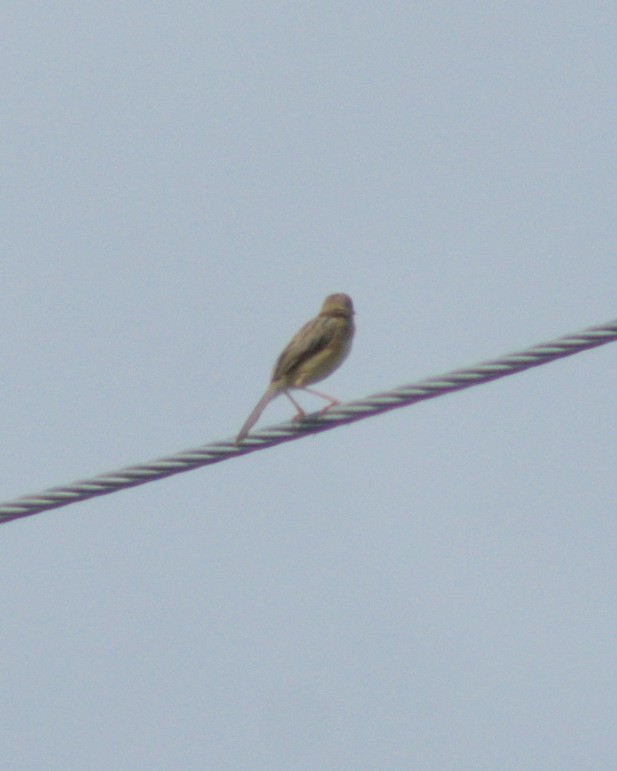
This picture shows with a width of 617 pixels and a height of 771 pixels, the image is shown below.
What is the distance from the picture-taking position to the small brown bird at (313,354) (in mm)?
13039

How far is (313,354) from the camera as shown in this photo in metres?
13.3

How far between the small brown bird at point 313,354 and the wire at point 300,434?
10.0 ft

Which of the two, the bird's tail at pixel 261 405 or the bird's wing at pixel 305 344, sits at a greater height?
the bird's wing at pixel 305 344

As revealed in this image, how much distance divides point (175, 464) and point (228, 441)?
0.31 metres

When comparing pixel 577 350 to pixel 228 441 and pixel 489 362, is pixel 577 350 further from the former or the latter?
pixel 228 441

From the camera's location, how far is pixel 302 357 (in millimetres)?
13195

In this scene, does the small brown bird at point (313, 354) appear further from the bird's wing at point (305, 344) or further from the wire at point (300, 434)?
the wire at point (300, 434)

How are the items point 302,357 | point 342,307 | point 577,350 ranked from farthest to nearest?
point 342,307, point 302,357, point 577,350

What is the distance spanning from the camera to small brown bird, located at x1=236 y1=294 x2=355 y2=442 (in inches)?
513

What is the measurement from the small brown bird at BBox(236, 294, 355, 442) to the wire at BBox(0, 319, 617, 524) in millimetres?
3051

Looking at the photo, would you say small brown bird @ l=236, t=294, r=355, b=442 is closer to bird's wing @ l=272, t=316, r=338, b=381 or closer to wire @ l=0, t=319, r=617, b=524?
bird's wing @ l=272, t=316, r=338, b=381

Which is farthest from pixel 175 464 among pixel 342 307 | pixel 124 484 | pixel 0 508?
pixel 342 307

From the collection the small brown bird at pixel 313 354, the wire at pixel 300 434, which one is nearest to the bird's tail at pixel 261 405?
the small brown bird at pixel 313 354

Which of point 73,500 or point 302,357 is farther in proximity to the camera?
point 302,357
